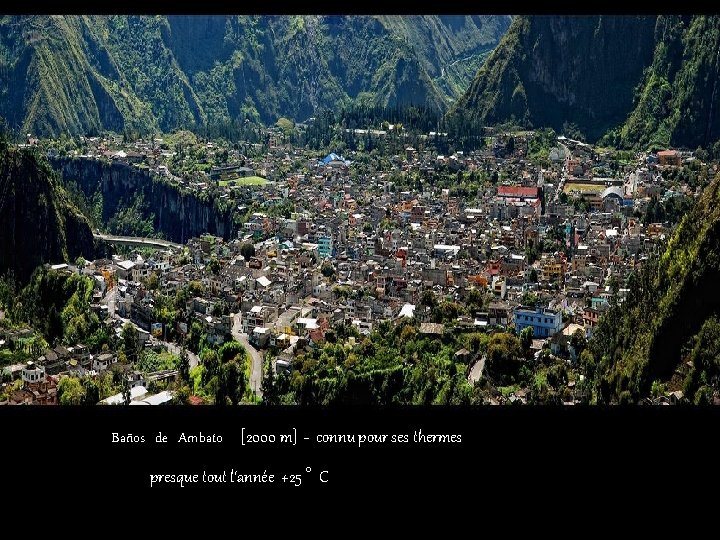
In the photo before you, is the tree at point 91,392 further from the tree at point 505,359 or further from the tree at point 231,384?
the tree at point 505,359

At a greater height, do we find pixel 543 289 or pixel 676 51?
pixel 676 51

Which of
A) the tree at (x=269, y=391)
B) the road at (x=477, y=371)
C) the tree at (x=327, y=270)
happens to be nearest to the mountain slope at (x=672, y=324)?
the road at (x=477, y=371)

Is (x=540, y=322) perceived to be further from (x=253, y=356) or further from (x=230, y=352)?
(x=230, y=352)

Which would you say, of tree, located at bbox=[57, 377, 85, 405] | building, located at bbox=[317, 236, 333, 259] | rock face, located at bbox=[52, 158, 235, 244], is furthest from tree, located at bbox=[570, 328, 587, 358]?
rock face, located at bbox=[52, 158, 235, 244]

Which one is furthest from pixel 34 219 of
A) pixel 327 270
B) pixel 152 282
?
pixel 327 270

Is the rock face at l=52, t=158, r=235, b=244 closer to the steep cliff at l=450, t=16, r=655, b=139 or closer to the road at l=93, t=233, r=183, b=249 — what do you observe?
the road at l=93, t=233, r=183, b=249
